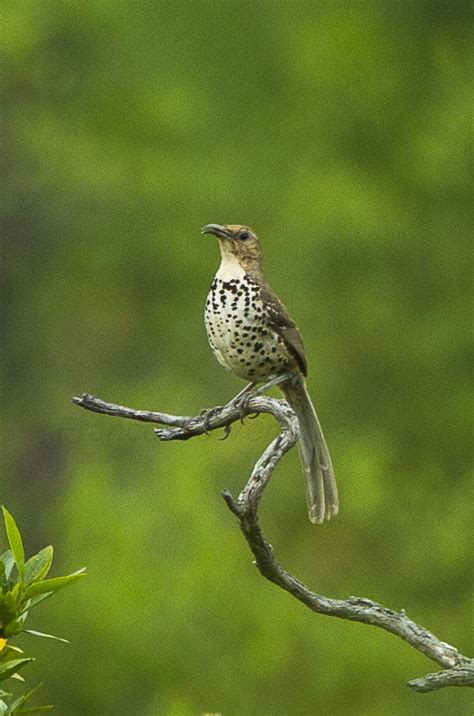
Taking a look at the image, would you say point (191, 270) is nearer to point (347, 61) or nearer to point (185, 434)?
point (347, 61)

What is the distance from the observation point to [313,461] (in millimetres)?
4539

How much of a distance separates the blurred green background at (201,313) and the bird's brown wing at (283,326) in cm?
482

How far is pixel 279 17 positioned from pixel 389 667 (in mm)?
5653

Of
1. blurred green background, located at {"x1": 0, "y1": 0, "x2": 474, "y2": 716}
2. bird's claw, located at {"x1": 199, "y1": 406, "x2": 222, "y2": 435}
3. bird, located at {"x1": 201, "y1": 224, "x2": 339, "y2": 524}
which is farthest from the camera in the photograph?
blurred green background, located at {"x1": 0, "y1": 0, "x2": 474, "y2": 716}

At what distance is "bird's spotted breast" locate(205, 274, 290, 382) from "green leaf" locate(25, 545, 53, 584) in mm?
1710

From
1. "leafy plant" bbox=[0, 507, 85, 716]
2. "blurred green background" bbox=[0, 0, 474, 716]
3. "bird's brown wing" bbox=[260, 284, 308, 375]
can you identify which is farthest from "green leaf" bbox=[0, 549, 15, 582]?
"blurred green background" bbox=[0, 0, 474, 716]

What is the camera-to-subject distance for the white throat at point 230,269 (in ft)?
15.3

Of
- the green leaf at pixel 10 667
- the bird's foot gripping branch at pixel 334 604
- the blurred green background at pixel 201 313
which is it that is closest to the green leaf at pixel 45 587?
the green leaf at pixel 10 667

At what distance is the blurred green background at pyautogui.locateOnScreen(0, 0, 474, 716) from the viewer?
31.6 ft

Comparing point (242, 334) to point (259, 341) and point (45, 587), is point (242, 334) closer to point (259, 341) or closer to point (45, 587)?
point (259, 341)

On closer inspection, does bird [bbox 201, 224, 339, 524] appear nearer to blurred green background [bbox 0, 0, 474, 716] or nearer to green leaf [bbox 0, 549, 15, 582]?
green leaf [bbox 0, 549, 15, 582]

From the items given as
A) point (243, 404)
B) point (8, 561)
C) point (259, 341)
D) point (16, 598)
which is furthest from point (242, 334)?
point (16, 598)

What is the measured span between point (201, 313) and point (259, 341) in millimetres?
6866

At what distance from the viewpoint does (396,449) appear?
38.4 ft
